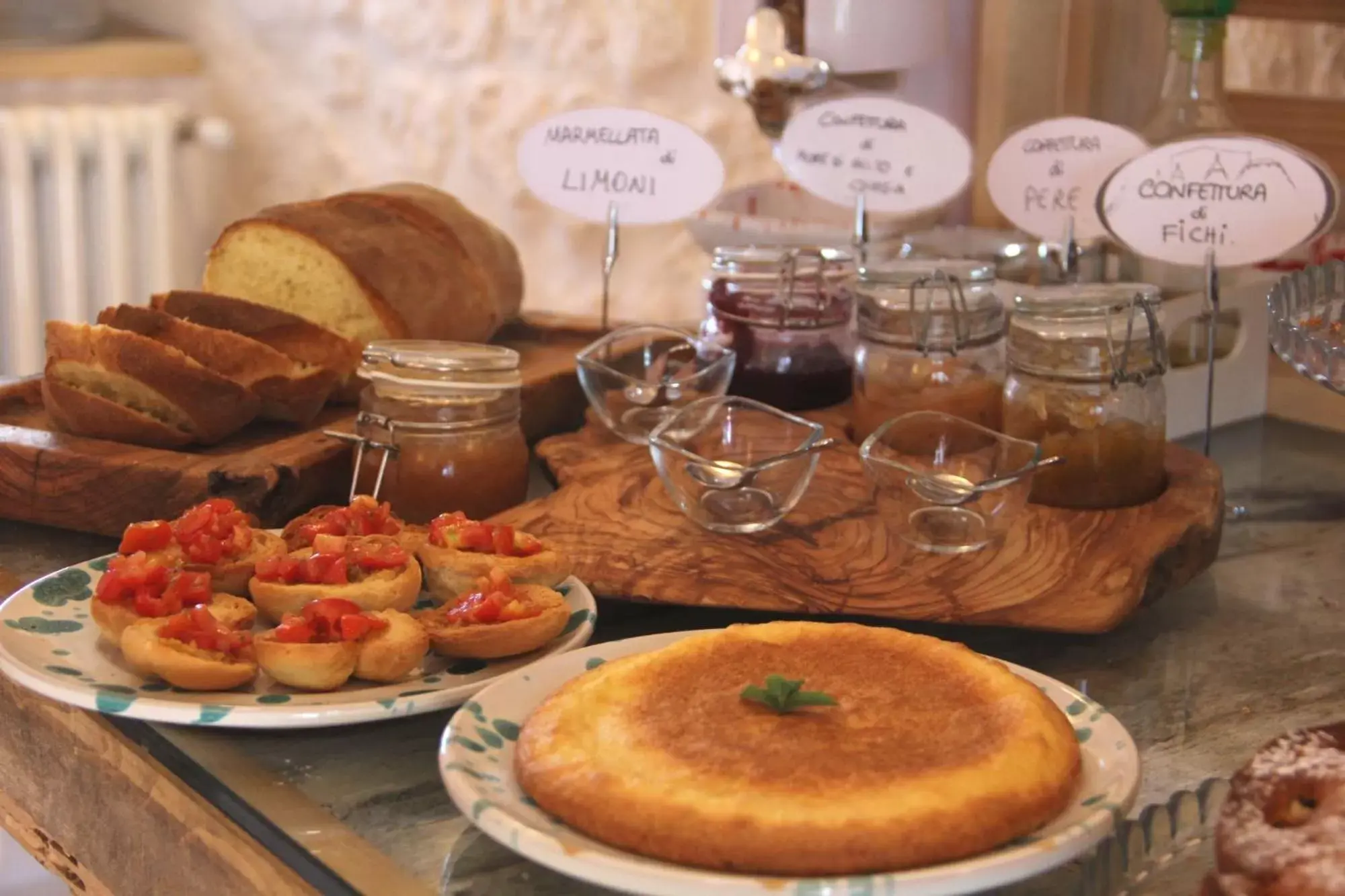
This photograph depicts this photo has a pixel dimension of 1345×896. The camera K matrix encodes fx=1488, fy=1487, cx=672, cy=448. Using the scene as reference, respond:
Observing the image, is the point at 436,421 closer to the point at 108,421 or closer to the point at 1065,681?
the point at 108,421

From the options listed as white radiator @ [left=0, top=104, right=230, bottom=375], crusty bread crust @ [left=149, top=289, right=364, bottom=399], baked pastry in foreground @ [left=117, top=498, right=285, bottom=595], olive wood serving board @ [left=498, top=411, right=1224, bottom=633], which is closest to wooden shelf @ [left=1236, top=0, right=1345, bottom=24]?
olive wood serving board @ [left=498, top=411, right=1224, bottom=633]

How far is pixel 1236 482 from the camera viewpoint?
1431mm

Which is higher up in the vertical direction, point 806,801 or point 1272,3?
point 1272,3

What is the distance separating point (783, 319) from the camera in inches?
57.2

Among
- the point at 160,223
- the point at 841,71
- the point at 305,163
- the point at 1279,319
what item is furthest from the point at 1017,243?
the point at 160,223

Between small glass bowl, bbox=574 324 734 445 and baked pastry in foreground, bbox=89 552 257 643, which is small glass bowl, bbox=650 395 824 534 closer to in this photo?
small glass bowl, bbox=574 324 734 445

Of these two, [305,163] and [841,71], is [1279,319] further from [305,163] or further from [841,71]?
[305,163]

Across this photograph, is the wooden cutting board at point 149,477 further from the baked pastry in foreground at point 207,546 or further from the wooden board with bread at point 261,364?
the baked pastry in foreground at point 207,546

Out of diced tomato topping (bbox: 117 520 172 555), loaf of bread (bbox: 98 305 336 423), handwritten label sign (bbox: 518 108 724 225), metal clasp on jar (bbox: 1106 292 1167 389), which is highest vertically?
handwritten label sign (bbox: 518 108 724 225)

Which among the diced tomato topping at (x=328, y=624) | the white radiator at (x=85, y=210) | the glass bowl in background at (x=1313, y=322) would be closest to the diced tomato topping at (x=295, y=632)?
the diced tomato topping at (x=328, y=624)

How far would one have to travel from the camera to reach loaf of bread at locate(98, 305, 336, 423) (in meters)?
1.31

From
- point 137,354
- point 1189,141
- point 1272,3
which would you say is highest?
point 1272,3

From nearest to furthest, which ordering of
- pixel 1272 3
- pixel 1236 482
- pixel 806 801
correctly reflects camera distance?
pixel 806 801 → pixel 1236 482 → pixel 1272 3

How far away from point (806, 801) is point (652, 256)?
6.58ft
